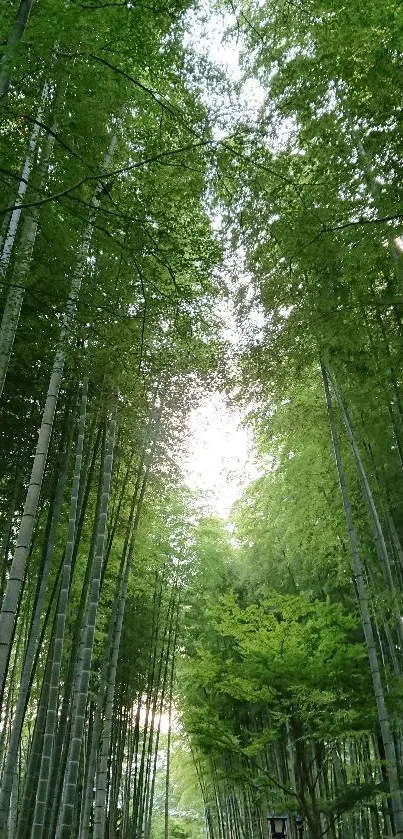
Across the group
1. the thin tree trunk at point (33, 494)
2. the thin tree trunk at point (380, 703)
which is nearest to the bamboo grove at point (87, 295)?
the thin tree trunk at point (33, 494)

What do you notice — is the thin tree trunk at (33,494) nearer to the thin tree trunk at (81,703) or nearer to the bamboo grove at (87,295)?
the bamboo grove at (87,295)

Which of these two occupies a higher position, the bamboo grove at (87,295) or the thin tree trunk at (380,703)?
the bamboo grove at (87,295)

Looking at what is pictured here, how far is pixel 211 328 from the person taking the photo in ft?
15.8

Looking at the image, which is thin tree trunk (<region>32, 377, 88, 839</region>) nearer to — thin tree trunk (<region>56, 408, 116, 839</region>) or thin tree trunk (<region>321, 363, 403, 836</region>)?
thin tree trunk (<region>56, 408, 116, 839</region>)

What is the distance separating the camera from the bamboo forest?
301cm

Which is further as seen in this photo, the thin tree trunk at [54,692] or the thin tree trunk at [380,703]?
the thin tree trunk at [380,703]

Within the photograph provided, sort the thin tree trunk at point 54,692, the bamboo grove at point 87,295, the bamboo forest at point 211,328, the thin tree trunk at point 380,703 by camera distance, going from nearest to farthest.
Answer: the bamboo grove at point 87,295 → the bamboo forest at point 211,328 → the thin tree trunk at point 54,692 → the thin tree trunk at point 380,703

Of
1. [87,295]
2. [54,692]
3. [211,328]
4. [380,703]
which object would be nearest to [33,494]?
[87,295]

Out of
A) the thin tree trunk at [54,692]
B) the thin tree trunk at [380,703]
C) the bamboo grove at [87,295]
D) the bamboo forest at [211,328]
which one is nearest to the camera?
the bamboo grove at [87,295]

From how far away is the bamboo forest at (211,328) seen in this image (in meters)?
3.01

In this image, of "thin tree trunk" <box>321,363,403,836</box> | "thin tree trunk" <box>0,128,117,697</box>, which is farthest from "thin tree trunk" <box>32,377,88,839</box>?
"thin tree trunk" <box>321,363,403,836</box>

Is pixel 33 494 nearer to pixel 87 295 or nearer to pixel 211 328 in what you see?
pixel 87 295

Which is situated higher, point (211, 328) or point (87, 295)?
point (211, 328)

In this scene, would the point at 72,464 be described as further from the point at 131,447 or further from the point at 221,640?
the point at 221,640
